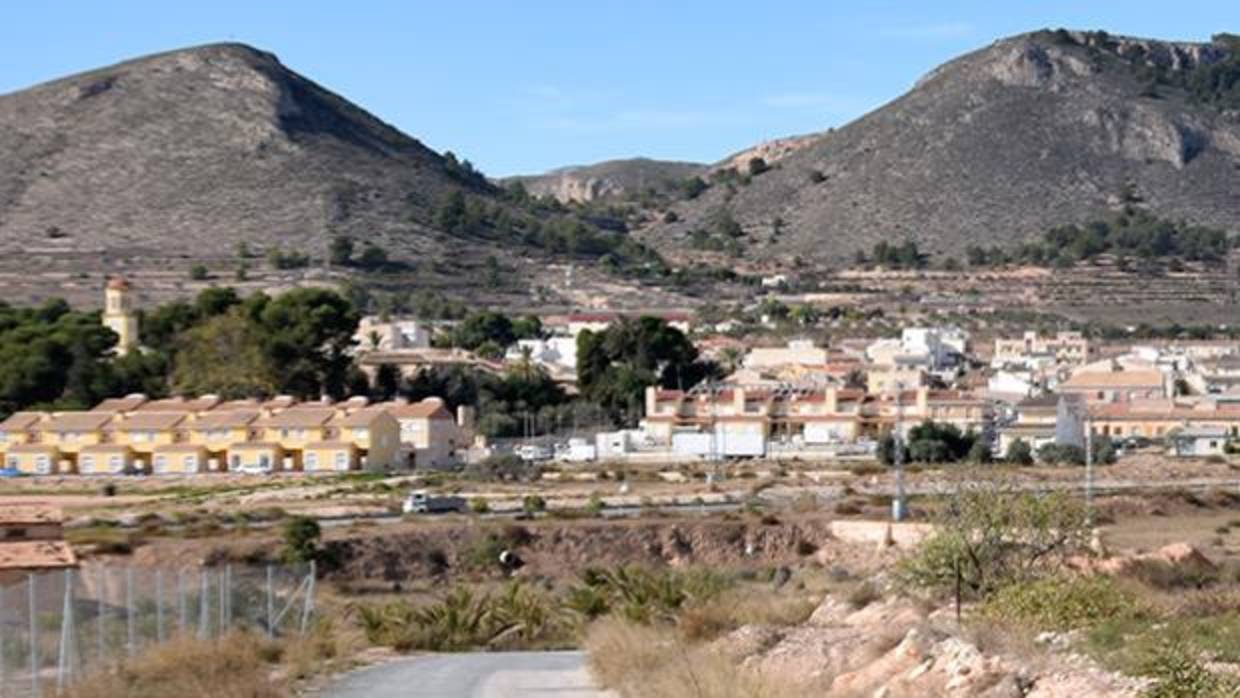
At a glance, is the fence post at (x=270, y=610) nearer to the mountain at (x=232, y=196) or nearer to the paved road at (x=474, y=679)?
the paved road at (x=474, y=679)

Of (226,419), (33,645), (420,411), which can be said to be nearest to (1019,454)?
(420,411)

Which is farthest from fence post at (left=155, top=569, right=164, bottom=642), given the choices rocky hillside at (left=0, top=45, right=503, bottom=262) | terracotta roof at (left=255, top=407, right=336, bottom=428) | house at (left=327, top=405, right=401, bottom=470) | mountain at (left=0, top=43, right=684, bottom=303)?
rocky hillside at (left=0, top=45, right=503, bottom=262)

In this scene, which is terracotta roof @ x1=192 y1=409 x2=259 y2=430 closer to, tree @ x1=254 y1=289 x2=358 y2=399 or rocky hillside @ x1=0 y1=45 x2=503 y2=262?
tree @ x1=254 y1=289 x2=358 y2=399

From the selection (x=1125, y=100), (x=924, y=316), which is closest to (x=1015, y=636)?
(x=924, y=316)

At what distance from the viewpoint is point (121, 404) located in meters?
82.7

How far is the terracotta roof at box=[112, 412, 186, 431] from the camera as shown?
7906 centimetres

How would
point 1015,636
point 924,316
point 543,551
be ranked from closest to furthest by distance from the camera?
point 1015,636 < point 543,551 < point 924,316

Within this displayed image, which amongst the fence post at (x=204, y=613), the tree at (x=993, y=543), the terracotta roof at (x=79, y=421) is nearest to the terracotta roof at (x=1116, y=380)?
the terracotta roof at (x=79, y=421)

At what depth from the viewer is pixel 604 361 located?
98.6m

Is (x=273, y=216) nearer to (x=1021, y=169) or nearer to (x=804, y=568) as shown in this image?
(x=1021, y=169)

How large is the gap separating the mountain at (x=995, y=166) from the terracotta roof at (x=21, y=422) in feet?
298

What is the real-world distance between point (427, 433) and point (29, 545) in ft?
145

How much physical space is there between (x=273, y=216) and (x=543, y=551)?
9797 cm

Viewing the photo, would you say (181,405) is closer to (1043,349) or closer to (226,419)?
(226,419)
